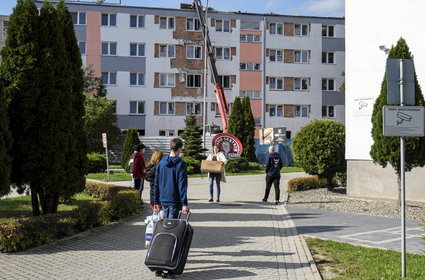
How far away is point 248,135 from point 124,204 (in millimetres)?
28506

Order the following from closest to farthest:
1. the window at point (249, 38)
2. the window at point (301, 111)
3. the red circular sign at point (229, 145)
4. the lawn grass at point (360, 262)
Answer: the lawn grass at point (360, 262), the red circular sign at point (229, 145), the window at point (249, 38), the window at point (301, 111)

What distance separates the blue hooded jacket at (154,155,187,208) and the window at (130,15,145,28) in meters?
45.0

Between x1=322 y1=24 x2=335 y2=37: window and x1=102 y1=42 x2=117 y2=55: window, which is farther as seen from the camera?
x1=322 y1=24 x2=335 y2=37: window

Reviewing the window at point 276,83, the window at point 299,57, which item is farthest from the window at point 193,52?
the window at point 299,57

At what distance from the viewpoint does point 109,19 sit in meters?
50.2

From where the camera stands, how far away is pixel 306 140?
1975cm

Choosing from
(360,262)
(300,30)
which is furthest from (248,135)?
(360,262)

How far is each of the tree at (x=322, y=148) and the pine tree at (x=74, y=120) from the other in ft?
31.9

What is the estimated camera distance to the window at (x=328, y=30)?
5466 cm

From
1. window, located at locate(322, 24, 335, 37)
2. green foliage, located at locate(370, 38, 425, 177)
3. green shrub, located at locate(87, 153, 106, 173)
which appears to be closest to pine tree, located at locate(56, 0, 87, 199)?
green foliage, located at locate(370, 38, 425, 177)

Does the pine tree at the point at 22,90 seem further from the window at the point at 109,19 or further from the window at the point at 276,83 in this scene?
the window at the point at 276,83

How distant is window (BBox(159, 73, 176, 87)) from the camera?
167 ft

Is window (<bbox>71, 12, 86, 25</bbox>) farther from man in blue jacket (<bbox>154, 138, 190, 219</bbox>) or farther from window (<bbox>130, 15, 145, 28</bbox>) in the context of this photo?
man in blue jacket (<bbox>154, 138, 190, 219</bbox>)

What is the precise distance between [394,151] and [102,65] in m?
39.7
